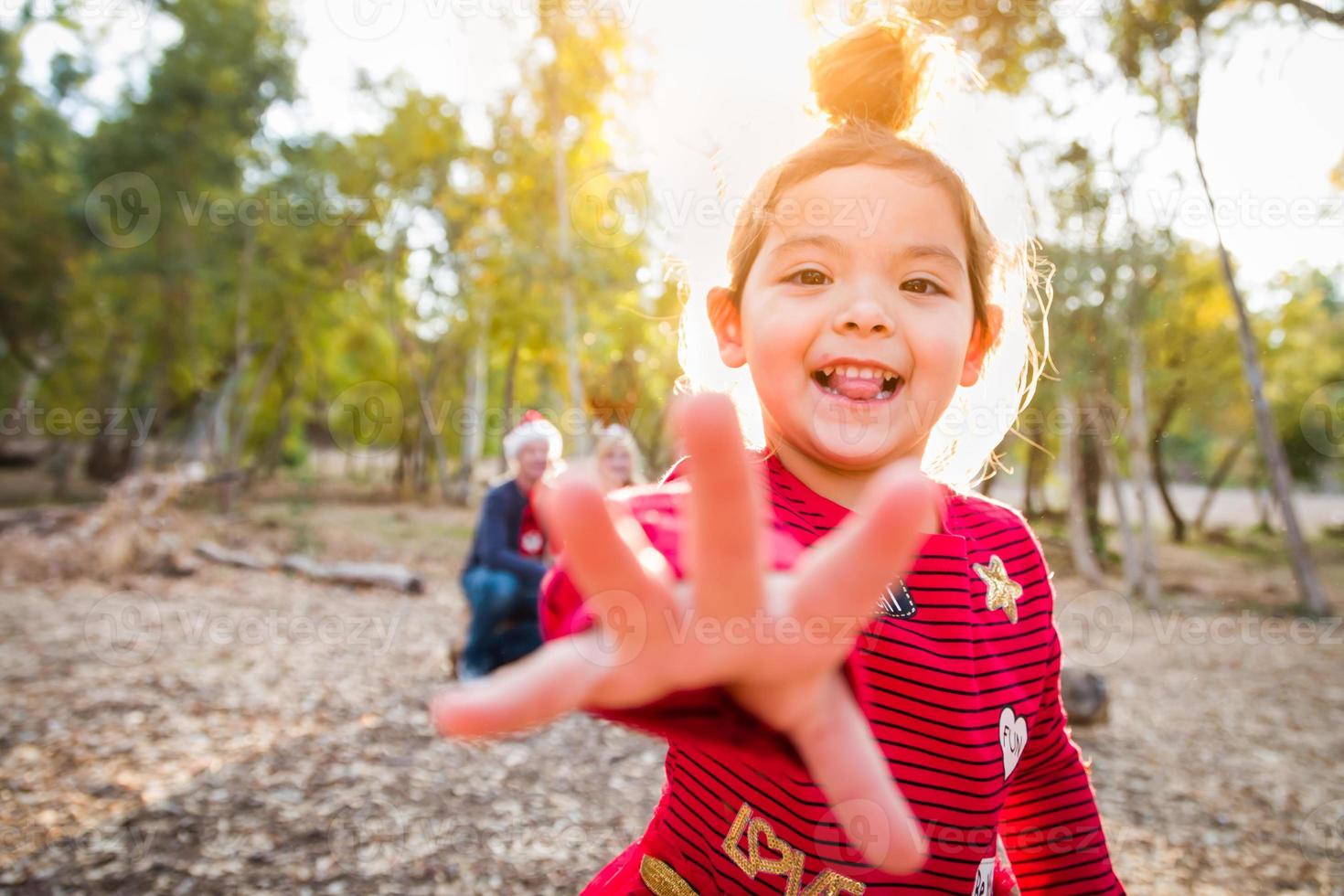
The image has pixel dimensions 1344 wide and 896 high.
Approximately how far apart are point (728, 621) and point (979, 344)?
0.97 metres

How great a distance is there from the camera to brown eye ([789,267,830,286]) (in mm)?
1044

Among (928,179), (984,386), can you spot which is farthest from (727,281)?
(984,386)

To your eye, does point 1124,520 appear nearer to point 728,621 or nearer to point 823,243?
point 823,243

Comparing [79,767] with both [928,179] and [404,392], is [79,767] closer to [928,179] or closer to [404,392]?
[928,179]

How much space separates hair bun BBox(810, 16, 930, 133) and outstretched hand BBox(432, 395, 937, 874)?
35.3 inches

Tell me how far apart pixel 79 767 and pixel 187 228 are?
50.0 ft

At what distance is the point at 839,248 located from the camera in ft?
3.38

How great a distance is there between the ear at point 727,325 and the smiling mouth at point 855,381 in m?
0.17

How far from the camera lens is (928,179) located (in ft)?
3.64
